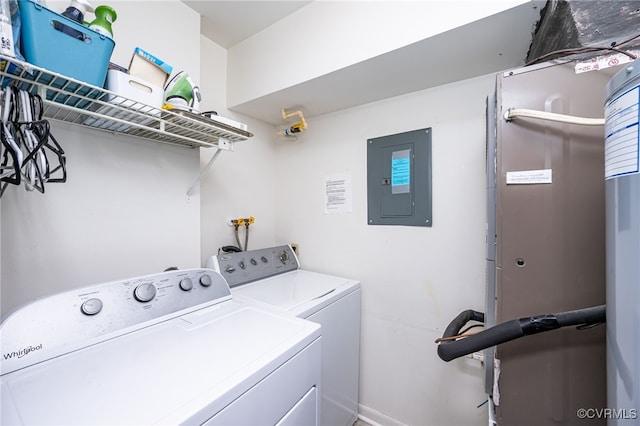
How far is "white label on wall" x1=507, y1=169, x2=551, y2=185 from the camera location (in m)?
0.76

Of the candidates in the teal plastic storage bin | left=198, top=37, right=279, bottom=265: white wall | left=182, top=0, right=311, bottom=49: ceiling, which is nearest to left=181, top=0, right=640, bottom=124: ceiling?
left=182, top=0, right=311, bottom=49: ceiling

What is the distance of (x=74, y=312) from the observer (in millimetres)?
757

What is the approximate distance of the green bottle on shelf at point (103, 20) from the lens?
2.74 feet

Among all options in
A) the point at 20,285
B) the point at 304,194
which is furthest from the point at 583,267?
the point at 20,285

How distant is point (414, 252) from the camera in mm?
1528

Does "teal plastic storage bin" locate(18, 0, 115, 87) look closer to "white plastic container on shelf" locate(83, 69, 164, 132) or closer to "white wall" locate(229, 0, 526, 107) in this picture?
"white plastic container on shelf" locate(83, 69, 164, 132)

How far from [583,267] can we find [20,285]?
6.11 feet

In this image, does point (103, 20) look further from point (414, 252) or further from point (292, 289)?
point (414, 252)

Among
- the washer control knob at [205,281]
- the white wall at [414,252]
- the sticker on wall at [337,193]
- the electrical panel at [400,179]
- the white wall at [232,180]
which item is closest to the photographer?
the washer control knob at [205,281]

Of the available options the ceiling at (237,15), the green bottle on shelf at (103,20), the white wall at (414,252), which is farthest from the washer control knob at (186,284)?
the ceiling at (237,15)

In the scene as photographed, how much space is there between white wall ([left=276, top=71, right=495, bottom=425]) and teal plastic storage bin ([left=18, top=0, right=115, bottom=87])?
4.32 feet

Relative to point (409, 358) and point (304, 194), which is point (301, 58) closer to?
point (304, 194)

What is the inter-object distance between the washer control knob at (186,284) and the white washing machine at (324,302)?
0.25 meters

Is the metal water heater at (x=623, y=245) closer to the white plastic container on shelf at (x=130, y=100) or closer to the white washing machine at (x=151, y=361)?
the white washing machine at (x=151, y=361)
